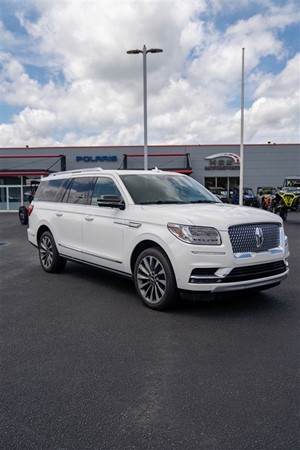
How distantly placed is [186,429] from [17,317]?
3.03 meters

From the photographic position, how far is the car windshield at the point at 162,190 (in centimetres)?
598

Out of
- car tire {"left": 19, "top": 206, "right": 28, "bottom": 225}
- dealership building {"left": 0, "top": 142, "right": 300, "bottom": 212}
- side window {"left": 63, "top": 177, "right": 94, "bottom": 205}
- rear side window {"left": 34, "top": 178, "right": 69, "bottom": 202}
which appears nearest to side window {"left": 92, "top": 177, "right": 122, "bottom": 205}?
side window {"left": 63, "top": 177, "right": 94, "bottom": 205}

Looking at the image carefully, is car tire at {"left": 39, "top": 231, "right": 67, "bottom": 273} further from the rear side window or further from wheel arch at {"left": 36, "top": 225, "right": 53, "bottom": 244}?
the rear side window

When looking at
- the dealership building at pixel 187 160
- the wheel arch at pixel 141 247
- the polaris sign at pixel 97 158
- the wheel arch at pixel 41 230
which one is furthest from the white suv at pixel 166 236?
the polaris sign at pixel 97 158

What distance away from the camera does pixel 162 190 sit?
20.5 feet

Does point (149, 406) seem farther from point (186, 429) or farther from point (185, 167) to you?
point (185, 167)

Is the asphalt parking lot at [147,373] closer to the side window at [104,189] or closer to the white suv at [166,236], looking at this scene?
the white suv at [166,236]

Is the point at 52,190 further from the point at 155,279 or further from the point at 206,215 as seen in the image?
the point at 206,215

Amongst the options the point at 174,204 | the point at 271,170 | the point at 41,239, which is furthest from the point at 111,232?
the point at 271,170

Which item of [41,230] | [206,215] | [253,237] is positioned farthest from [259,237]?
[41,230]

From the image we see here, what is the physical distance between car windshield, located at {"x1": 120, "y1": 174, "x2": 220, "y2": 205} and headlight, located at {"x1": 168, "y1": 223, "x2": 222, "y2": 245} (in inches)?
45.4

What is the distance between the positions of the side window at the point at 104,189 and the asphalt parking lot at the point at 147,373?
1.57 meters

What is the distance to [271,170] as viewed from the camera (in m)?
36.9

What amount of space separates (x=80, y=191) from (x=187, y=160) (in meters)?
29.4
